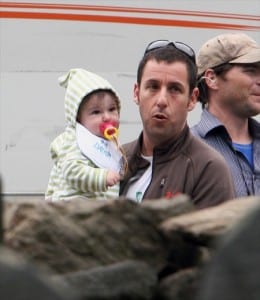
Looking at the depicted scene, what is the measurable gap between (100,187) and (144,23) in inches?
135

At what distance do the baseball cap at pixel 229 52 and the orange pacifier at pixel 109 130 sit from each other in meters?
1.14

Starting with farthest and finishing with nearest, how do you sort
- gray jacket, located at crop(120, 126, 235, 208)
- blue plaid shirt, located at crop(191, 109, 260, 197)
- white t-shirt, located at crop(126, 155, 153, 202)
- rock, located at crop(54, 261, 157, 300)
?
blue plaid shirt, located at crop(191, 109, 260, 197), white t-shirt, located at crop(126, 155, 153, 202), gray jacket, located at crop(120, 126, 235, 208), rock, located at crop(54, 261, 157, 300)

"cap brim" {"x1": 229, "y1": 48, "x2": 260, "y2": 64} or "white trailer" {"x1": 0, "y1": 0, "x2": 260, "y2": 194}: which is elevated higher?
"cap brim" {"x1": 229, "y1": 48, "x2": 260, "y2": 64}

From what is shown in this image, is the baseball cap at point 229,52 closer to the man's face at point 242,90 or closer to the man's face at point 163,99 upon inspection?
the man's face at point 242,90

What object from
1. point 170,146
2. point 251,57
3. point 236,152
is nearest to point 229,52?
point 251,57

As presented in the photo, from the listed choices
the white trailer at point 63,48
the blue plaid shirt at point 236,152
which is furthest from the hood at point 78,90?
the white trailer at point 63,48

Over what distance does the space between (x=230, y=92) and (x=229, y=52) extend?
19 cm

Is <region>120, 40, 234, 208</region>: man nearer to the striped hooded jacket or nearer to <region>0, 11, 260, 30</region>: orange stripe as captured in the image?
the striped hooded jacket

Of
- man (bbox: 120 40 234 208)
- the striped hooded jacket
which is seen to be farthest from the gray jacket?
the striped hooded jacket

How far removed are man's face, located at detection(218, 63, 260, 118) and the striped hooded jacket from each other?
101cm

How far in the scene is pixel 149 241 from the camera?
2.82 metres

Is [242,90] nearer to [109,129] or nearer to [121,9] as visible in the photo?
[109,129]

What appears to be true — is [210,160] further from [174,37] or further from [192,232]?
[174,37]

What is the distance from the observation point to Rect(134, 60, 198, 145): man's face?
172 inches
